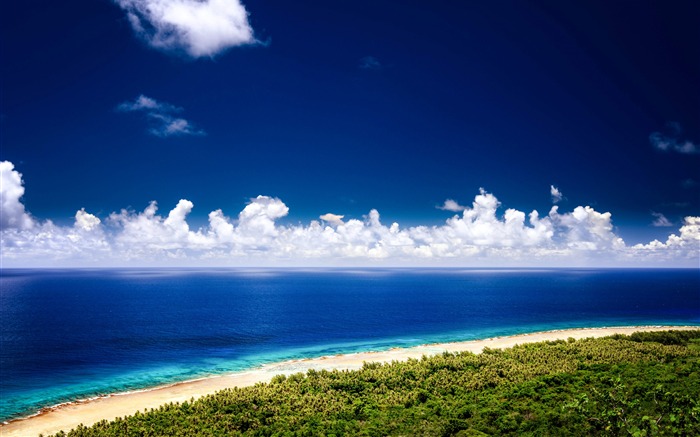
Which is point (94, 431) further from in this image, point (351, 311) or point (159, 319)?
point (351, 311)

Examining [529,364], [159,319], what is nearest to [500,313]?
[529,364]

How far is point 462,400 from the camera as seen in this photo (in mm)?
34719

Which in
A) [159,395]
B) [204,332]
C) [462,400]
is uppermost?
[462,400]

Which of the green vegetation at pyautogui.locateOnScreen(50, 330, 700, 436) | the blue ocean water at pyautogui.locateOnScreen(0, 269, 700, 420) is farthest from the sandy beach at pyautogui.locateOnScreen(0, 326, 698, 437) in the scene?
the green vegetation at pyautogui.locateOnScreen(50, 330, 700, 436)

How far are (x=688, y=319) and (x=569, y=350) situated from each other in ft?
297

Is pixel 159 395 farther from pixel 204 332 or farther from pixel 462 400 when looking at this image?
pixel 204 332

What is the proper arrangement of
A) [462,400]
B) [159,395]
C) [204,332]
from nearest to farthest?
[462,400]
[159,395]
[204,332]

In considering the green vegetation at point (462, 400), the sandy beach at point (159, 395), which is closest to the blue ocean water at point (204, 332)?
the sandy beach at point (159, 395)

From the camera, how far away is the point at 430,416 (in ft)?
102

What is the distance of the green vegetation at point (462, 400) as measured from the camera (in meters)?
28.3

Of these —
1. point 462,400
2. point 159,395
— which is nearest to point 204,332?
point 159,395

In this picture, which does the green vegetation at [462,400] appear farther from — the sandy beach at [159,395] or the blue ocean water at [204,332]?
the blue ocean water at [204,332]

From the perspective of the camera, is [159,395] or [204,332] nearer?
[159,395]

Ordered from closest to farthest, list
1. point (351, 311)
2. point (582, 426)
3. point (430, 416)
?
point (582, 426), point (430, 416), point (351, 311)
